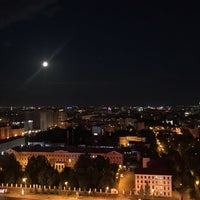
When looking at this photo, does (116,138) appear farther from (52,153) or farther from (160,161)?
(160,161)

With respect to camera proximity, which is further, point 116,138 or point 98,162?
point 116,138

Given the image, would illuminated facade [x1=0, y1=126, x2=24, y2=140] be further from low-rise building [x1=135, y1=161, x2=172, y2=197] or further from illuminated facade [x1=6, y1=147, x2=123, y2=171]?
low-rise building [x1=135, y1=161, x2=172, y2=197]

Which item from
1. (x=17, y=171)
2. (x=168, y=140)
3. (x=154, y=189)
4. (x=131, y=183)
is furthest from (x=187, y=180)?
(x=168, y=140)

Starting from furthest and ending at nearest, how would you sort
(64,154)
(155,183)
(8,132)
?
(8,132), (64,154), (155,183)

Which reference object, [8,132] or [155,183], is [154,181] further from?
[8,132]

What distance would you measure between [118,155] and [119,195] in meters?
3.86

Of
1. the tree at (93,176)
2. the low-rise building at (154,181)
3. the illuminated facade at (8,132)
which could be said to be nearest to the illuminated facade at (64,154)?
the tree at (93,176)

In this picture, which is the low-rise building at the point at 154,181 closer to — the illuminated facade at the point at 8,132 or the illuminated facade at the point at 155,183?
the illuminated facade at the point at 155,183

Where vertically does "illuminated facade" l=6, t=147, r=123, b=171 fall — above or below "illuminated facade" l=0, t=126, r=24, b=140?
below

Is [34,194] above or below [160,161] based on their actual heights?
below

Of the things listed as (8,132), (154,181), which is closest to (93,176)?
(154,181)

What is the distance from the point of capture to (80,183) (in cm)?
747

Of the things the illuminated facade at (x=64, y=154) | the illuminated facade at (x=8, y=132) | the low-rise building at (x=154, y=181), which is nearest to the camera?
the low-rise building at (x=154, y=181)

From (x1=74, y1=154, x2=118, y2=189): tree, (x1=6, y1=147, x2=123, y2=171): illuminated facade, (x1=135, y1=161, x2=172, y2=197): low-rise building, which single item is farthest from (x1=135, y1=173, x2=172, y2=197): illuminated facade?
(x1=6, y1=147, x2=123, y2=171): illuminated facade
